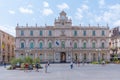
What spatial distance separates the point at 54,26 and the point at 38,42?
26.5 feet

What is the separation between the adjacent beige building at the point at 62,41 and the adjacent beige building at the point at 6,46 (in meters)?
4.67

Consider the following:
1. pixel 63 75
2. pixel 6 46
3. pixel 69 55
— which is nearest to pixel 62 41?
pixel 69 55

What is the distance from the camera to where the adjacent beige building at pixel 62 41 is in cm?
9631

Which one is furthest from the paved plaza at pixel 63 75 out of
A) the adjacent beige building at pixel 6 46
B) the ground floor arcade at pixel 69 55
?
the ground floor arcade at pixel 69 55

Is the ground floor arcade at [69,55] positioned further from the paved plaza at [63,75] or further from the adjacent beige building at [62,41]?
the paved plaza at [63,75]

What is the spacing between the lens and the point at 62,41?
A: 96.6 m

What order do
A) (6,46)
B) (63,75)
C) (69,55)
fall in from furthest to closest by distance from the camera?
(6,46) < (69,55) < (63,75)

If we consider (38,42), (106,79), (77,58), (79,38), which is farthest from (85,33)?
(106,79)

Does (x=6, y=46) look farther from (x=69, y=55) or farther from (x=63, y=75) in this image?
(x=63, y=75)

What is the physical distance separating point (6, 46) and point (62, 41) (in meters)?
20.7

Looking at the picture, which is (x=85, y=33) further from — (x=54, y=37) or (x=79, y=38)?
(x=54, y=37)

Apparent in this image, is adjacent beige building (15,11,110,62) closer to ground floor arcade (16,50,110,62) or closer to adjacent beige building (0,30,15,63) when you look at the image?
ground floor arcade (16,50,110,62)

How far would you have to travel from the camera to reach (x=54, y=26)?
96.1 meters

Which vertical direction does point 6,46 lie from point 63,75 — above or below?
above
